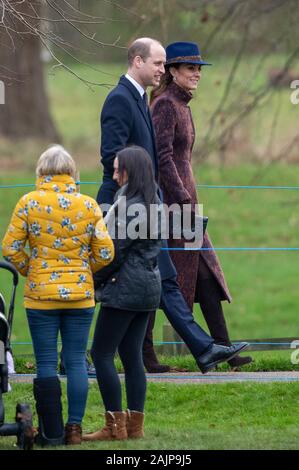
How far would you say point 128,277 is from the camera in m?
8.05

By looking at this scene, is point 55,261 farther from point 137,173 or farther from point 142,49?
point 142,49

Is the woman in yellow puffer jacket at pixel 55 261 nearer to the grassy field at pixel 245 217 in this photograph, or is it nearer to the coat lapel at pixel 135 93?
the coat lapel at pixel 135 93

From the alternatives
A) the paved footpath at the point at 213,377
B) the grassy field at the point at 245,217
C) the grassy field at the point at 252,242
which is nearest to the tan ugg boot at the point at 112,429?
the paved footpath at the point at 213,377

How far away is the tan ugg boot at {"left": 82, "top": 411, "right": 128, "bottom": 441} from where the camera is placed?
324 inches

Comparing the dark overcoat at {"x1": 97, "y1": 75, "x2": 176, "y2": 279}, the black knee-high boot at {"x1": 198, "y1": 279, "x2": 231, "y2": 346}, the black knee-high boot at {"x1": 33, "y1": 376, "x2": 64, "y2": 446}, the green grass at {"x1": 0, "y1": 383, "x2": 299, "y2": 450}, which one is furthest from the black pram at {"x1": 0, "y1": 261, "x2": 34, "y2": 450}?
the black knee-high boot at {"x1": 198, "y1": 279, "x2": 231, "y2": 346}

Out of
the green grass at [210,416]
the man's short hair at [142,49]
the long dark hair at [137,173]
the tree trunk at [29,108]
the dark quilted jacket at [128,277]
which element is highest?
the tree trunk at [29,108]

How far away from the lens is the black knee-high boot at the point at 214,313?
10.1m

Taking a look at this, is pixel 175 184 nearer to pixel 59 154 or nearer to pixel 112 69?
pixel 59 154

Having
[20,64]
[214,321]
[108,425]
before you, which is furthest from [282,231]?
[108,425]

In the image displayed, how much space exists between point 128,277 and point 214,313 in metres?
2.10

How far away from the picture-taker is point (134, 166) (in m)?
8.09

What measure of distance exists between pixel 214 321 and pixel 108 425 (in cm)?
198

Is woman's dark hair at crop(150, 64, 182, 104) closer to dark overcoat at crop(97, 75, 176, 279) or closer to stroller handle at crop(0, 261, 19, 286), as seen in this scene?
dark overcoat at crop(97, 75, 176, 279)

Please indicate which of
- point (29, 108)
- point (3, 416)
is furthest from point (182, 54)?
point (29, 108)
